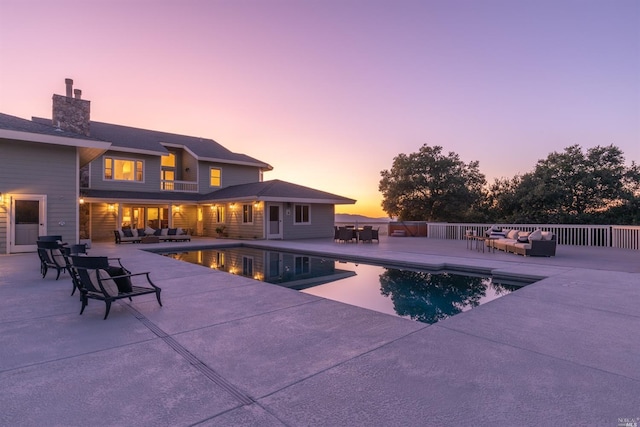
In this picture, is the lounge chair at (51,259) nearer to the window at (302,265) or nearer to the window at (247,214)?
the window at (302,265)

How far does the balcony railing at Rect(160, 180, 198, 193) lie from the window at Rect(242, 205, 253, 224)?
15.7 ft

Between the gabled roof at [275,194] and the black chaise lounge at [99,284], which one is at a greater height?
the gabled roof at [275,194]

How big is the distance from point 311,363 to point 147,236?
16.0 meters

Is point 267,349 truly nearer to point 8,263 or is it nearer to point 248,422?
point 248,422

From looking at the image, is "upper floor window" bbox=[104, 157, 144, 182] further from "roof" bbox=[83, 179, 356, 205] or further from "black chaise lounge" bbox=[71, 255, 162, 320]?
"black chaise lounge" bbox=[71, 255, 162, 320]

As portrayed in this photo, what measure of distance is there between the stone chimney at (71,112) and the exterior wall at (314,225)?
10881 millimetres

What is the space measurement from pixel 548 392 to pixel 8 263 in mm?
12611

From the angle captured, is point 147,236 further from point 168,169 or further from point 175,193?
point 168,169

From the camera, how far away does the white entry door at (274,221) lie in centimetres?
1792

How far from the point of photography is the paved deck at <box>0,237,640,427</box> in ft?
7.14

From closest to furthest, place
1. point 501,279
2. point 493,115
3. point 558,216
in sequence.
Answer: point 501,279 → point 493,115 → point 558,216

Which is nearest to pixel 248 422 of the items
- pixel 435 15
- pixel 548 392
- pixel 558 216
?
pixel 548 392

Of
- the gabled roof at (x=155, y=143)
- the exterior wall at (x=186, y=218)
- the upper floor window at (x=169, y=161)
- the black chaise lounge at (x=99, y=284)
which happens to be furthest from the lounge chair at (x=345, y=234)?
the upper floor window at (x=169, y=161)

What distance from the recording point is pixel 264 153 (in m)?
27.8
